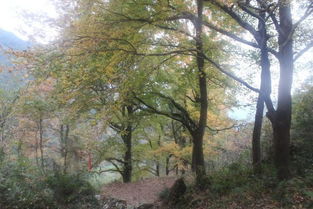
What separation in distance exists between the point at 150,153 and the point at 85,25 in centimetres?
1455

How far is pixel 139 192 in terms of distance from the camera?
1523 centimetres

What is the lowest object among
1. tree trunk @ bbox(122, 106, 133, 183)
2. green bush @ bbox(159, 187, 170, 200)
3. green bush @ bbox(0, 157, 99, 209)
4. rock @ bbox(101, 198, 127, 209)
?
rock @ bbox(101, 198, 127, 209)

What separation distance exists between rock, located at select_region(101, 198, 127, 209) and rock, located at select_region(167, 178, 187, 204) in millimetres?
2158

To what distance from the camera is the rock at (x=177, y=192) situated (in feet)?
36.1

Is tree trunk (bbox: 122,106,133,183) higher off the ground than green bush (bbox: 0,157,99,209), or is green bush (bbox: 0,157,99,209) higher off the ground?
tree trunk (bbox: 122,106,133,183)

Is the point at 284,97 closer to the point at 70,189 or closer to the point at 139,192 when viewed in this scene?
the point at 70,189

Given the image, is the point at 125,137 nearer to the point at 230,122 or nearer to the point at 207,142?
the point at 207,142

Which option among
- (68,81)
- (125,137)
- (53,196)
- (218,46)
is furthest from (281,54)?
(125,137)

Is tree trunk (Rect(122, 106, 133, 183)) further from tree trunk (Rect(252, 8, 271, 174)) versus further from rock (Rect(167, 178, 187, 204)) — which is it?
tree trunk (Rect(252, 8, 271, 174))

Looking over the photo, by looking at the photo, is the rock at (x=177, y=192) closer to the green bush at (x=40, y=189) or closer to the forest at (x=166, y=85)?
the forest at (x=166, y=85)

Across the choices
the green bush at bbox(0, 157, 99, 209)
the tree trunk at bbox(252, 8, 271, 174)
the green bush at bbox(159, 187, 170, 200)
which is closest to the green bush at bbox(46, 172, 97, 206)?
the green bush at bbox(0, 157, 99, 209)

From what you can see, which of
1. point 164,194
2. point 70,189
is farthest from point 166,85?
point 70,189

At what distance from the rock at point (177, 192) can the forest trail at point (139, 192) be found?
5.73 ft

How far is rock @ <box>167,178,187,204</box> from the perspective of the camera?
11.0 m
